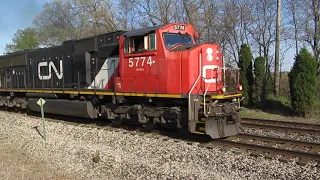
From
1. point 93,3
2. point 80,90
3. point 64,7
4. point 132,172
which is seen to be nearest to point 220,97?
point 132,172

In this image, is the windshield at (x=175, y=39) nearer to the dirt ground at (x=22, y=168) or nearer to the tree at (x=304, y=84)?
the dirt ground at (x=22, y=168)

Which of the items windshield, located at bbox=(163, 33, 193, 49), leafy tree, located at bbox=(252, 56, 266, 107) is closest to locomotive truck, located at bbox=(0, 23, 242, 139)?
windshield, located at bbox=(163, 33, 193, 49)

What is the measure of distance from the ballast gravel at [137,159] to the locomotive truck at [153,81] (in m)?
0.85

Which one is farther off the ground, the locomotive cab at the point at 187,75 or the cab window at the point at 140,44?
the cab window at the point at 140,44

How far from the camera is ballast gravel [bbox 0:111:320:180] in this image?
6137mm

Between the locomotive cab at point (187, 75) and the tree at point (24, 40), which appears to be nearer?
the locomotive cab at point (187, 75)

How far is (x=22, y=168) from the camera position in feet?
22.8

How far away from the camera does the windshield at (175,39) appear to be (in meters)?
8.97

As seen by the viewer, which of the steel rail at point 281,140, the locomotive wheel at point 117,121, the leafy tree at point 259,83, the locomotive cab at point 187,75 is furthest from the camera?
the leafy tree at point 259,83

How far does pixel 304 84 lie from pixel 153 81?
8366mm

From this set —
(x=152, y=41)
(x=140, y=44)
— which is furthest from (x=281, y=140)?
(x=140, y=44)

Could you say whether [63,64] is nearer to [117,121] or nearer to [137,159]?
[117,121]

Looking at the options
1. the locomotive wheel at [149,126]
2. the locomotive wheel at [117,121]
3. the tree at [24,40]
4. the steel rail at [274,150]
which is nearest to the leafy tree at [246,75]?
the locomotive wheel at [149,126]

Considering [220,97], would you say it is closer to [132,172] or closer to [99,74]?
[132,172]
